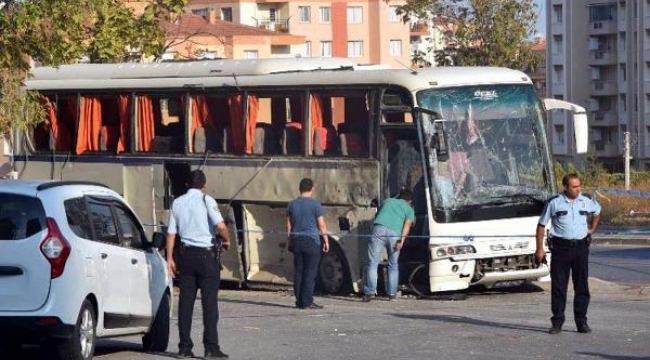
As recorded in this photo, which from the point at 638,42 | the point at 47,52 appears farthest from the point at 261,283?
the point at 638,42

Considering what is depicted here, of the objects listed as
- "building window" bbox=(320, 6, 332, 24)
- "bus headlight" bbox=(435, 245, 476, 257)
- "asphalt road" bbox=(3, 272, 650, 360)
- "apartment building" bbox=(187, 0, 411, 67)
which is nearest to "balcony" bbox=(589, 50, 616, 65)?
"apartment building" bbox=(187, 0, 411, 67)

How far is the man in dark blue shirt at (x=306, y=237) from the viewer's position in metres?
19.4

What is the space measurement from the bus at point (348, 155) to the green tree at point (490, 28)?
24.5 meters

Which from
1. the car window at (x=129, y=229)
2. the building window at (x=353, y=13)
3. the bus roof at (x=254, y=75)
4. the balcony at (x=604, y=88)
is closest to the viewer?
the car window at (x=129, y=229)

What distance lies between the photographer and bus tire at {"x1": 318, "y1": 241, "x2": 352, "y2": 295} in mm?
21719

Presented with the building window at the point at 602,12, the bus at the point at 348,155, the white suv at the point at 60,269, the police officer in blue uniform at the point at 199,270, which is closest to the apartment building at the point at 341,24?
the building window at the point at 602,12

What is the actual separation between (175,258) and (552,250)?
402 cm

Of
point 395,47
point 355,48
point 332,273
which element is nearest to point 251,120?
point 332,273

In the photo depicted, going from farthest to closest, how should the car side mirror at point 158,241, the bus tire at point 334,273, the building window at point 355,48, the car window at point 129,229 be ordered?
the building window at point 355,48 → the bus tire at point 334,273 → the car side mirror at point 158,241 → the car window at point 129,229

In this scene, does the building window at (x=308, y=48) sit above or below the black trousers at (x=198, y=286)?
above

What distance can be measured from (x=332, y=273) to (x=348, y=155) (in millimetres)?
1827

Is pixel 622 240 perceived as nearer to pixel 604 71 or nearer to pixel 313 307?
pixel 313 307

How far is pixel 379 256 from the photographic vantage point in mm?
20656

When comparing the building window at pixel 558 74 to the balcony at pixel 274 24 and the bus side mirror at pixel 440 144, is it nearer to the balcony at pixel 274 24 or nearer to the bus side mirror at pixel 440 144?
the balcony at pixel 274 24
